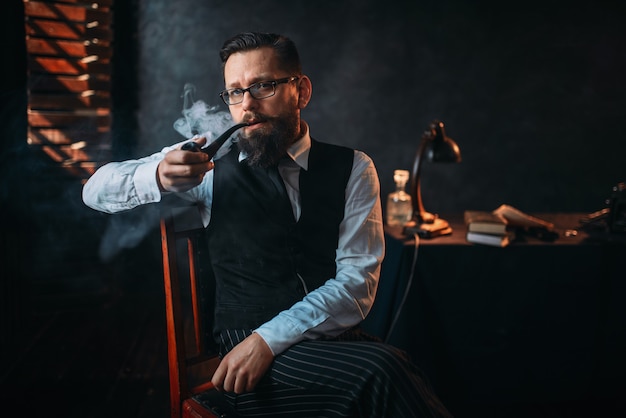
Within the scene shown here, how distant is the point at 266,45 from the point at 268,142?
30 centimetres

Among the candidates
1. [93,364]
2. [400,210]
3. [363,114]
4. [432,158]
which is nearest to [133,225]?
[93,364]

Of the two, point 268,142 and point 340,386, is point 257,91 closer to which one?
point 268,142

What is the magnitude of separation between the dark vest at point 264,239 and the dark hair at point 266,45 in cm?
31

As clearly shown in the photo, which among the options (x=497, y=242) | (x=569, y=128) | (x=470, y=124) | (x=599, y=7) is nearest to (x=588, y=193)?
(x=569, y=128)

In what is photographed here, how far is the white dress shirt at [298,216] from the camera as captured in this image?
136 centimetres

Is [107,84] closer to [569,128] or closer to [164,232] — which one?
[164,232]

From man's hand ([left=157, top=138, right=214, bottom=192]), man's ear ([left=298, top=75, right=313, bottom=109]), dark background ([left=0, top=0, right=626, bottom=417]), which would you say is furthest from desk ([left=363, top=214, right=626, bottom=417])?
dark background ([left=0, top=0, right=626, bottom=417])

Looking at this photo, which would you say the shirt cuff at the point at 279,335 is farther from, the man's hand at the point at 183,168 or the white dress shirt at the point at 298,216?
the man's hand at the point at 183,168

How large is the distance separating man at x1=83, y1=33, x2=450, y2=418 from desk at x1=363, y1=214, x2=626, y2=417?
0.68m

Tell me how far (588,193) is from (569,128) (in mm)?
565

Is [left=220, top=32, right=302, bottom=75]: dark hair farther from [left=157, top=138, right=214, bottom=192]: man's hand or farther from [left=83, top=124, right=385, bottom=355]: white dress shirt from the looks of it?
[left=157, top=138, right=214, bottom=192]: man's hand

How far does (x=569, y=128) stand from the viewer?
3.94 metres

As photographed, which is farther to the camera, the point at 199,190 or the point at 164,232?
the point at 199,190

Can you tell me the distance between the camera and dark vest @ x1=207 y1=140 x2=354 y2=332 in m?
1.51
